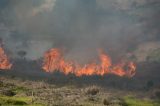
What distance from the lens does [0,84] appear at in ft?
595

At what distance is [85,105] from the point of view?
449ft

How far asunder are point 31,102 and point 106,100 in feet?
167

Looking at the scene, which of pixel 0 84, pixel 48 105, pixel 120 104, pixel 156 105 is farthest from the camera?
pixel 156 105

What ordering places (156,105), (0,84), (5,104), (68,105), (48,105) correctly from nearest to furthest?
(5,104)
(48,105)
(68,105)
(0,84)
(156,105)

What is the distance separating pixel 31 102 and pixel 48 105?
7.63 metres

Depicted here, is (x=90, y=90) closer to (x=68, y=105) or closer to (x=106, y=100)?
(x=106, y=100)

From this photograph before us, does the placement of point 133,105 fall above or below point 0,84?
below

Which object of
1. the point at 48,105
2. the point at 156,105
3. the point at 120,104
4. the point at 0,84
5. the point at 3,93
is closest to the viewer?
the point at 48,105

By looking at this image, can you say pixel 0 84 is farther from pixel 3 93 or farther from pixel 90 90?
pixel 90 90

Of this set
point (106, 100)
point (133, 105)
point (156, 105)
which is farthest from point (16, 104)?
point (156, 105)

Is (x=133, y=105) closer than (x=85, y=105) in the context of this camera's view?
No

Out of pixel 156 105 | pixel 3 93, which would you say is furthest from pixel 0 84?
pixel 156 105

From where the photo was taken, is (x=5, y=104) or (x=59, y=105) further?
(x=59, y=105)

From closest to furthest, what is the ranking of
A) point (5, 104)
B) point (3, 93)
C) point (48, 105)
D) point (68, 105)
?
A: point (5, 104), point (48, 105), point (68, 105), point (3, 93)
